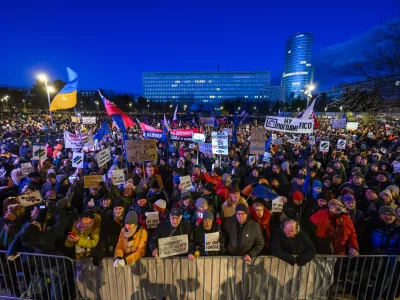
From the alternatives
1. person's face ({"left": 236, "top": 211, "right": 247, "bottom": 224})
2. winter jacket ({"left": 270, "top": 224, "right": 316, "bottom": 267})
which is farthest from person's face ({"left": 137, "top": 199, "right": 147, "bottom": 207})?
winter jacket ({"left": 270, "top": 224, "right": 316, "bottom": 267})

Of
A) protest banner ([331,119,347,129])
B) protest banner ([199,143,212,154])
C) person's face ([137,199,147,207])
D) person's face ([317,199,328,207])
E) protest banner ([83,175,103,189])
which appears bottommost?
person's face ([317,199,328,207])

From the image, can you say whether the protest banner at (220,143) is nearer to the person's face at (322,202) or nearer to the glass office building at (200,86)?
the person's face at (322,202)

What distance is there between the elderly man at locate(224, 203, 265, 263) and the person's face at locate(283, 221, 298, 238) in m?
0.44

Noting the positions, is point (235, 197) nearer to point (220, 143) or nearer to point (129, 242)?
point (129, 242)

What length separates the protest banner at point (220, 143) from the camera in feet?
30.1

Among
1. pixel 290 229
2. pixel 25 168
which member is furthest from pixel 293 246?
pixel 25 168

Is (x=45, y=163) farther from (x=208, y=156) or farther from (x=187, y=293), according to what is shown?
(x=187, y=293)

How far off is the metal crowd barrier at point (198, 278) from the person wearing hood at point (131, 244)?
0.62ft

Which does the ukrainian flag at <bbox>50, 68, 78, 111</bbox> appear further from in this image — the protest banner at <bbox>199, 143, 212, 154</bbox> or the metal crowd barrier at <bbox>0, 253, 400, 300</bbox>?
the metal crowd barrier at <bbox>0, 253, 400, 300</bbox>

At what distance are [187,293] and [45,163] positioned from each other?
7669 mm

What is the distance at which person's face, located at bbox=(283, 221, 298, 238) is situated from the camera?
11.2 feet

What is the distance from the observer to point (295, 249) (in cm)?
346

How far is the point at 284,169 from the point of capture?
812cm

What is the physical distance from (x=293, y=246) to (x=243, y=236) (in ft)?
2.37
